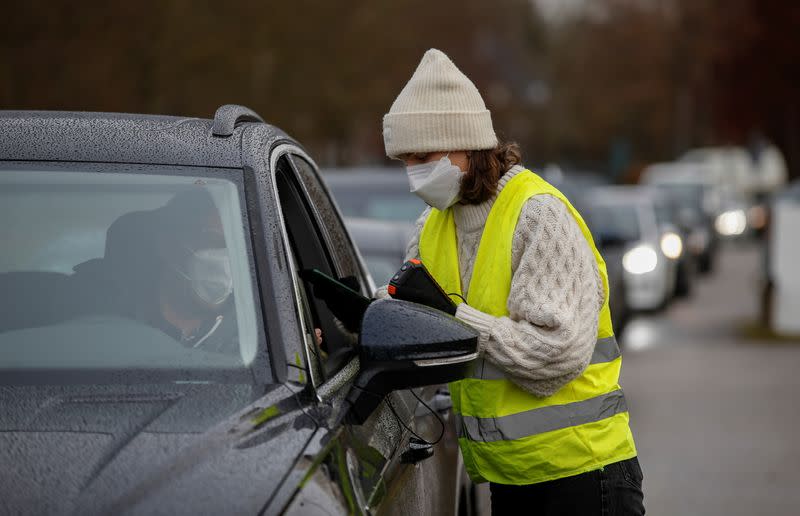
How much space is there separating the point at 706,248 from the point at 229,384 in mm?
28030

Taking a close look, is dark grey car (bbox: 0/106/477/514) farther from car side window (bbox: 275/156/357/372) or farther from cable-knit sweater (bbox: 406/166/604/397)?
cable-knit sweater (bbox: 406/166/604/397)

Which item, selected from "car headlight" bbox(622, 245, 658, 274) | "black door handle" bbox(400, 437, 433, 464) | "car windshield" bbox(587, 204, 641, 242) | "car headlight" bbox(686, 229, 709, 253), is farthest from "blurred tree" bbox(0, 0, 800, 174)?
"black door handle" bbox(400, 437, 433, 464)

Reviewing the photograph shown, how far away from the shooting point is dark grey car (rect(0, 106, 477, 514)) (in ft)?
8.96

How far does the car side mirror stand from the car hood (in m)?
0.20


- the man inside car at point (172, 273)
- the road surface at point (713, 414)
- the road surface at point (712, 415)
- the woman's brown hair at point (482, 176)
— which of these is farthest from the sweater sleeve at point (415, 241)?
the road surface at point (713, 414)

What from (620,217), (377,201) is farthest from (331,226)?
(620,217)

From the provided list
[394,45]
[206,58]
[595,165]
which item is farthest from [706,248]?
[595,165]

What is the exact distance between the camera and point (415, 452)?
3.65m

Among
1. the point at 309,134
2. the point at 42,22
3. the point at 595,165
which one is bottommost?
the point at 595,165

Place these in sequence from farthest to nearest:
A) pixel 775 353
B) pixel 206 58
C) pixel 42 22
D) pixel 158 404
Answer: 1. pixel 206 58
2. pixel 42 22
3. pixel 775 353
4. pixel 158 404

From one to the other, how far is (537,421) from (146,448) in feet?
4.41

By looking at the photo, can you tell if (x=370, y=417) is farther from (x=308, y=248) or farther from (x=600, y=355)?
(x=308, y=248)

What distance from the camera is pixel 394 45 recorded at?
45125 mm

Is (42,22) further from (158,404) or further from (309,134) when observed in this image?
(158,404)
